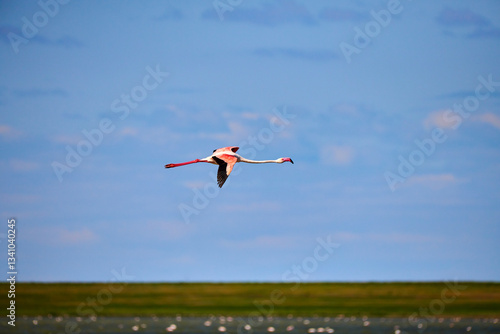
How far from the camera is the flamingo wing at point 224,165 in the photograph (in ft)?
Result: 190

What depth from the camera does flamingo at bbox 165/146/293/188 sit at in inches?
2291

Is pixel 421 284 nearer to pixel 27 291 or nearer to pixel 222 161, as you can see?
Answer: pixel 27 291

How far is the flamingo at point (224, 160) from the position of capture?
58.2 meters

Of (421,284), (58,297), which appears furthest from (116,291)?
(421,284)

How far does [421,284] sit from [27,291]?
24106 mm

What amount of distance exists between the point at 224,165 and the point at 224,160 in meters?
0.23

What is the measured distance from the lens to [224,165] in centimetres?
5925

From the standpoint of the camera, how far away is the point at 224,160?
2336 inches

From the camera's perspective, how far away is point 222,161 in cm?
5944

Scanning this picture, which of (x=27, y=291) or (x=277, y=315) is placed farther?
(x=27, y=291)

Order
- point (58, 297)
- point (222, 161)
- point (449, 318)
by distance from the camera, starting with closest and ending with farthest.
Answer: point (222, 161) → point (449, 318) → point (58, 297)

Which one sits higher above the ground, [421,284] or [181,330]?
[421,284]

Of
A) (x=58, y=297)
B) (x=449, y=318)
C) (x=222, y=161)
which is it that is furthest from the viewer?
(x=58, y=297)

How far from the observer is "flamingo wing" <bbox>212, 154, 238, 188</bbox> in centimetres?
5784
